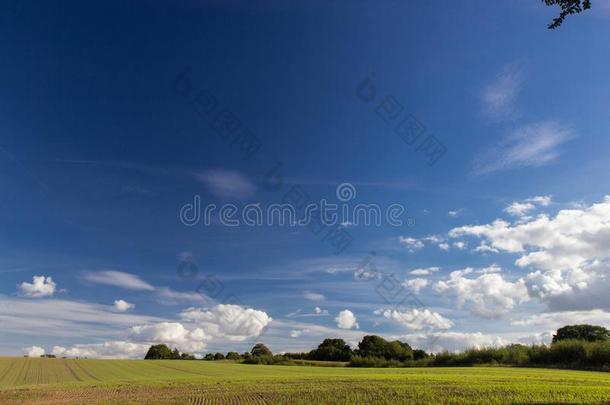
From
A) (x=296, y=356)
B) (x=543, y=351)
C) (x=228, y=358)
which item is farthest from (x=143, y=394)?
(x=228, y=358)

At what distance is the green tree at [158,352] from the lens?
15012 cm

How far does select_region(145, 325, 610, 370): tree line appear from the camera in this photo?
246 ft

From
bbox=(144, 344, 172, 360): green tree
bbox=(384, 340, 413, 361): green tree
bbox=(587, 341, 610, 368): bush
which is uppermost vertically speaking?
bbox=(144, 344, 172, 360): green tree

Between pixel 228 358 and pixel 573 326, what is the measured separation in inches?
3995

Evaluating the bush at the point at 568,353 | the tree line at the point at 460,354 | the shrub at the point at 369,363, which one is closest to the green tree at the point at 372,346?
the tree line at the point at 460,354

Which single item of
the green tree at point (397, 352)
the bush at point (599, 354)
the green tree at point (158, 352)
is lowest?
the bush at point (599, 354)

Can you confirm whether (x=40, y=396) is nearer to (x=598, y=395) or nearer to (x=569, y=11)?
(x=598, y=395)

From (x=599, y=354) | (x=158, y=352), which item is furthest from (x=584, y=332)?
(x=158, y=352)

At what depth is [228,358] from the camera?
14575 centimetres

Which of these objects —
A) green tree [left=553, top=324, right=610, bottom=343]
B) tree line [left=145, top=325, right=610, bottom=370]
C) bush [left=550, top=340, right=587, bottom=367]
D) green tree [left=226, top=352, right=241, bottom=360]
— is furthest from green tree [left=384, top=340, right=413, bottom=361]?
bush [left=550, top=340, right=587, bottom=367]

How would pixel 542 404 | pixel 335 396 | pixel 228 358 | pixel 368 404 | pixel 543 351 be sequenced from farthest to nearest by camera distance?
pixel 228 358 < pixel 543 351 < pixel 335 396 < pixel 368 404 < pixel 542 404

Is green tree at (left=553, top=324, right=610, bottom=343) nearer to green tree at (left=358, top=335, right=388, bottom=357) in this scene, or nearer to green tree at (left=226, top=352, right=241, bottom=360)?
green tree at (left=358, top=335, right=388, bottom=357)

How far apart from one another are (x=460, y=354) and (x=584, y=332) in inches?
1839

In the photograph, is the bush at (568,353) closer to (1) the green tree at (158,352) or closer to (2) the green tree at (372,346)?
(2) the green tree at (372,346)
